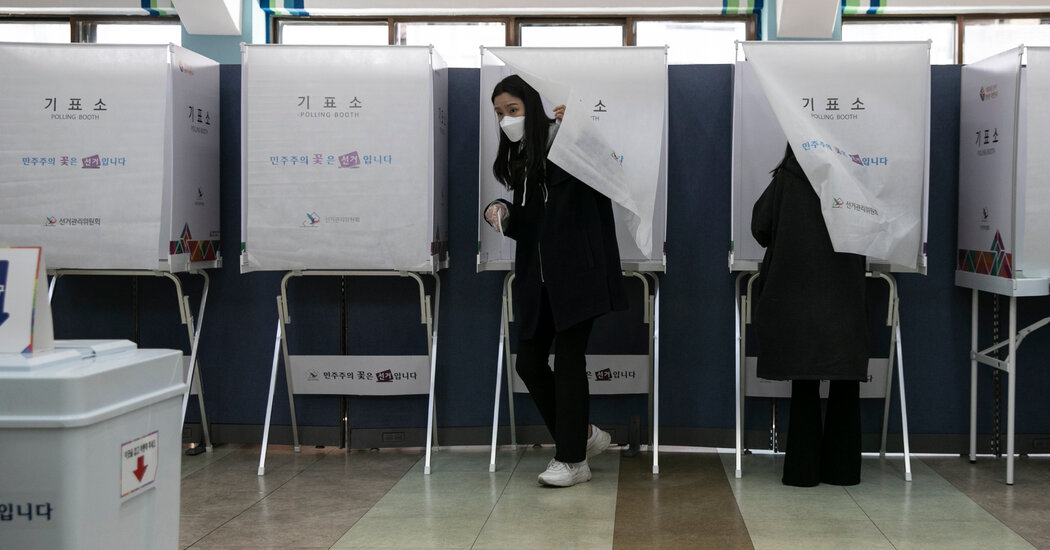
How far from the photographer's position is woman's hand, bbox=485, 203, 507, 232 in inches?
129

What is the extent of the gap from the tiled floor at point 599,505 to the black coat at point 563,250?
2.09ft

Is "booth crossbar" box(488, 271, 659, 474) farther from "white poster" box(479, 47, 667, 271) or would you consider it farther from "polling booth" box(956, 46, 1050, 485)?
"polling booth" box(956, 46, 1050, 485)

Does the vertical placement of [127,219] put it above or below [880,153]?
below

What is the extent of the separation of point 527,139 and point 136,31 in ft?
17.0

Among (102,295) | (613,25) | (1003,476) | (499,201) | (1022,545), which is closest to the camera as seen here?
(1022,545)

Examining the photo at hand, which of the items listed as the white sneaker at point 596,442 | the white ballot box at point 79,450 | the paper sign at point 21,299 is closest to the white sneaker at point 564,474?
the white sneaker at point 596,442

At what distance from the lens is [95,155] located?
3.66 metres

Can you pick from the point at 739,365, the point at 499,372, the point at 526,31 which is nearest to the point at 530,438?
the point at 499,372

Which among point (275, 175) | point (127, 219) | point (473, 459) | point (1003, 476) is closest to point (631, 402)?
point (473, 459)

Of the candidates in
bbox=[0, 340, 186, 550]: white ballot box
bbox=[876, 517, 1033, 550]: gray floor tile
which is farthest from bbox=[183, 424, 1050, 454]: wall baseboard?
bbox=[0, 340, 186, 550]: white ballot box

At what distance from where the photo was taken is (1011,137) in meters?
3.42

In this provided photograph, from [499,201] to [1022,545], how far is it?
1906mm

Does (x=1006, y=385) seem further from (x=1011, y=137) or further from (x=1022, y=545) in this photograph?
(x=1022, y=545)

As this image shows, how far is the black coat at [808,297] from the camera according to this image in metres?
3.29
